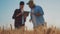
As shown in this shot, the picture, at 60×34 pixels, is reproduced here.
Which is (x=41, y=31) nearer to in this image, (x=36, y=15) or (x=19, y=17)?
(x=36, y=15)

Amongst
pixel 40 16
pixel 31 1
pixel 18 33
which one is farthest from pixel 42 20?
pixel 18 33

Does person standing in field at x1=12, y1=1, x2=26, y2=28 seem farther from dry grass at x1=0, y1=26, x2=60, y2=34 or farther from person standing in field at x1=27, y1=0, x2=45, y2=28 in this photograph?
dry grass at x1=0, y1=26, x2=60, y2=34

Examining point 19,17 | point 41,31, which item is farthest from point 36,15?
point 41,31

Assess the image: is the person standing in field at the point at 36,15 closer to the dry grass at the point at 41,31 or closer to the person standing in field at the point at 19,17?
the person standing in field at the point at 19,17

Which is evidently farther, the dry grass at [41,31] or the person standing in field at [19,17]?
the person standing in field at [19,17]

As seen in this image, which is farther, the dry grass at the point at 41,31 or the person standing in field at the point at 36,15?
the person standing in field at the point at 36,15

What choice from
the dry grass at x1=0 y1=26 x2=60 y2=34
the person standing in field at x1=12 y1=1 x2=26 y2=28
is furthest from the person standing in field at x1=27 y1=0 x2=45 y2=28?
the dry grass at x1=0 y1=26 x2=60 y2=34

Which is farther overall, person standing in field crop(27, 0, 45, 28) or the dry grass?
person standing in field crop(27, 0, 45, 28)

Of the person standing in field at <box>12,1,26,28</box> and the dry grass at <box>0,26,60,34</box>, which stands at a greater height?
the person standing in field at <box>12,1,26,28</box>

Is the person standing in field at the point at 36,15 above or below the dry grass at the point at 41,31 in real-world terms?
above

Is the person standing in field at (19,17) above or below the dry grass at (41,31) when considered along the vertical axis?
above

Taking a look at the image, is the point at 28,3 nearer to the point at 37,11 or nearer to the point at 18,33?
the point at 37,11

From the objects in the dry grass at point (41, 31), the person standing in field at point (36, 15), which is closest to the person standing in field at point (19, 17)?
the person standing in field at point (36, 15)

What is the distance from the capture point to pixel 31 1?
3.88m
